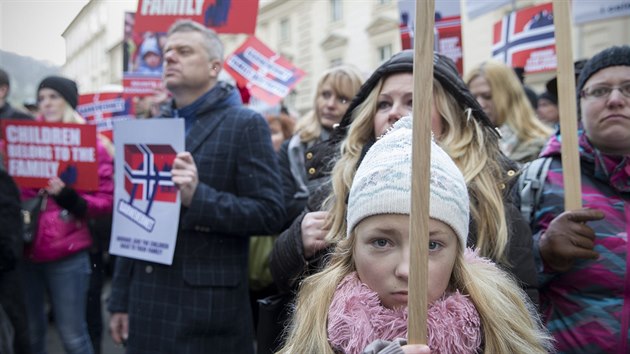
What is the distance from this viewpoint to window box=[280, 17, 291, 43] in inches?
309

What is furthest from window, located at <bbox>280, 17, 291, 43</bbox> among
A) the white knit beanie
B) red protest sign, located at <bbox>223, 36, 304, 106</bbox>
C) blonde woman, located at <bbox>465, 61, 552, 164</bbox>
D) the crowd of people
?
the white knit beanie

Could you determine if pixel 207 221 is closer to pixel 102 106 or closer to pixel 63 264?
pixel 63 264

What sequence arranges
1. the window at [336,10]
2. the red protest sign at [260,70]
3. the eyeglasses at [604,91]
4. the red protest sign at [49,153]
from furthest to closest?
the red protest sign at [260,70] → the window at [336,10] → the red protest sign at [49,153] → the eyeglasses at [604,91]

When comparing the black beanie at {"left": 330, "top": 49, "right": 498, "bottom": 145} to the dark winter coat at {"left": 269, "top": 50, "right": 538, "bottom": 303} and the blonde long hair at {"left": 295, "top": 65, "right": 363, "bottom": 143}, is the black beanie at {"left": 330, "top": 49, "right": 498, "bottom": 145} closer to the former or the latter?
the dark winter coat at {"left": 269, "top": 50, "right": 538, "bottom": 303}

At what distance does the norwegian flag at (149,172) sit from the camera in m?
2.80

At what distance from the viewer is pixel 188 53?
9.79ft

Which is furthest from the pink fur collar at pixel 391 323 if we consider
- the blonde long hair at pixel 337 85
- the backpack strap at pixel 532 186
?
the blonde long hair at pixel 337 85

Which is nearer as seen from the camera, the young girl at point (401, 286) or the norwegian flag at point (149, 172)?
the young girl at point (401, 286)

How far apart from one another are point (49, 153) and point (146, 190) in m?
1.00

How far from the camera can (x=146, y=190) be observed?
9.45 ft

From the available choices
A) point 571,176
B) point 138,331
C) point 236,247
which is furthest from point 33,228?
point 571,176

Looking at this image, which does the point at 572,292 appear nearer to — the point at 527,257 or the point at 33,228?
the point at 527,257

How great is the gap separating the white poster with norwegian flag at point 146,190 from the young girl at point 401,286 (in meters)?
1.39

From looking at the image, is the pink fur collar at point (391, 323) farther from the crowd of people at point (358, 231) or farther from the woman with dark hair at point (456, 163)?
the woman with dark hair at point (456, 163)
